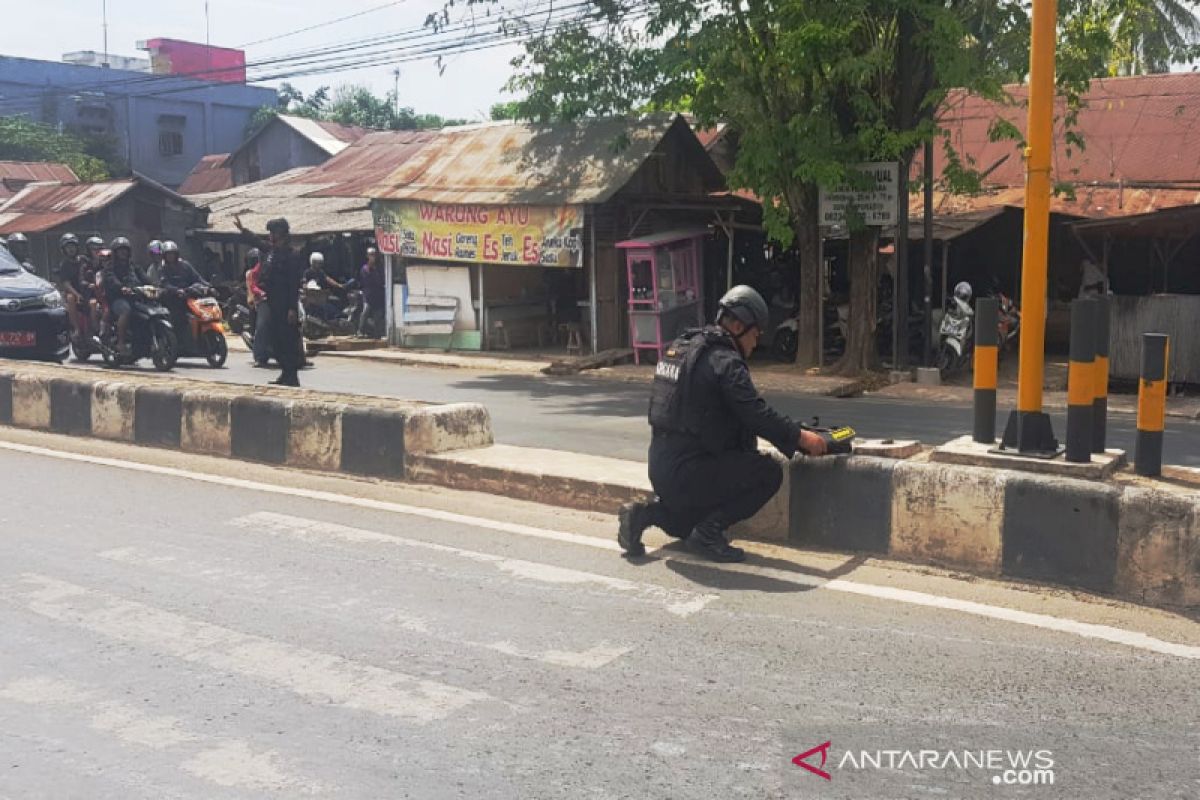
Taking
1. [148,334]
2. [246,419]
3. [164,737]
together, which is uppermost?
[148,334]

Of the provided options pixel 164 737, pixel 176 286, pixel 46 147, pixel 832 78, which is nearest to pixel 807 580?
pixel 164 737

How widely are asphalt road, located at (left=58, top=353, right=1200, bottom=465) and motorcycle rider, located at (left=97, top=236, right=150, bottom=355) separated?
940mm

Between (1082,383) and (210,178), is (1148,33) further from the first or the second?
(210,178)

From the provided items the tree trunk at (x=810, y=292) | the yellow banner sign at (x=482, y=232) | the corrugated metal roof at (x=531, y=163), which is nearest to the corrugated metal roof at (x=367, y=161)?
the corrugated metal roof at (x=531, y=163)

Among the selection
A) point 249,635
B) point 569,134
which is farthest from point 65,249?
point 249,635

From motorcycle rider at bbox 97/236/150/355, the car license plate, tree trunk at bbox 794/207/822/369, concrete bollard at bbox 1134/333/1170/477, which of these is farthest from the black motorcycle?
concrete bollard at bbox 1134/333/1170/477

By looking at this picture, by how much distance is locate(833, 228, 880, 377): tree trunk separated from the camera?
15.7 m

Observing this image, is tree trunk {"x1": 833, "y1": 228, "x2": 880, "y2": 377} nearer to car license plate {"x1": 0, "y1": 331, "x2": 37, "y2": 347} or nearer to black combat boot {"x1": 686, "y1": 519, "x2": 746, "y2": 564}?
black combat boot {"x1": 686, "y1": 519, "x2": 746, "y2": 564}

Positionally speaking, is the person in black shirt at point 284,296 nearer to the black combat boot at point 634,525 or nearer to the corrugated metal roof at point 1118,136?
the black combat boot at point 634,525

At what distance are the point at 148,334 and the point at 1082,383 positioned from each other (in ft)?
43.5

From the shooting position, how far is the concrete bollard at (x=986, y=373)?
6059 mm

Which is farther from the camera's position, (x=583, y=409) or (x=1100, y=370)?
(x=583, y=409)

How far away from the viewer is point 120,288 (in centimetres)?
1559

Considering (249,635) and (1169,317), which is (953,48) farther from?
(249,635)
